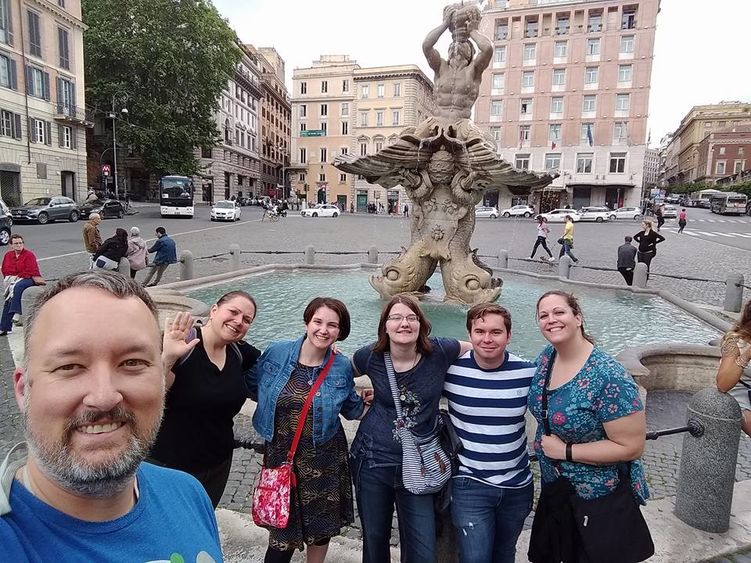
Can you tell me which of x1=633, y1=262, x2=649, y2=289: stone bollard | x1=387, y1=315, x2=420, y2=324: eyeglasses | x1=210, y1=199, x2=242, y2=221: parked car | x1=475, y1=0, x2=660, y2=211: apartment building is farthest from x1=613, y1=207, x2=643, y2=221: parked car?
x1=387, y1=315, x2=420, y2=324: eyeglasses

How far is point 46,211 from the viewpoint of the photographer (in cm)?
2673

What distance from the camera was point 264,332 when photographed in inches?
304

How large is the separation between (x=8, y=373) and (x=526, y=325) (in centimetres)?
712

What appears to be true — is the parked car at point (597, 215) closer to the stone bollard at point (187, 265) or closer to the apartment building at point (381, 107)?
the apartment building at point (381, 107)

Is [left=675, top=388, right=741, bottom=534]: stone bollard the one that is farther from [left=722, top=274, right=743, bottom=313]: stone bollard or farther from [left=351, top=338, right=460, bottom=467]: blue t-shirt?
[left=722, top=274, right=743, bottom=313]: stone bollard

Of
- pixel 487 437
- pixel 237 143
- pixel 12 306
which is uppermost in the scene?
pixel 237 143

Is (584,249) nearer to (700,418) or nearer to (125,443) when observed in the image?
(700,418)

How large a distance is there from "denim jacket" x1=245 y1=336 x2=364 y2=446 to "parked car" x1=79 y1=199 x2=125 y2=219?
31.2 meters

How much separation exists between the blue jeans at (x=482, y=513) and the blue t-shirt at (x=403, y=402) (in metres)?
0.33

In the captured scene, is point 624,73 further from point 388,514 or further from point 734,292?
point 388,514

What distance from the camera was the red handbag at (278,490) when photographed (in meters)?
2.54

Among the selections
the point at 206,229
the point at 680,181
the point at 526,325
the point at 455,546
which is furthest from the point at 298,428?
the point at 680,181

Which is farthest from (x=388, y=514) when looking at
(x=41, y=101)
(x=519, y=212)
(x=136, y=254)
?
(x=519, y=212)

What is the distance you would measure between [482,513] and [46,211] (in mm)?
29946
